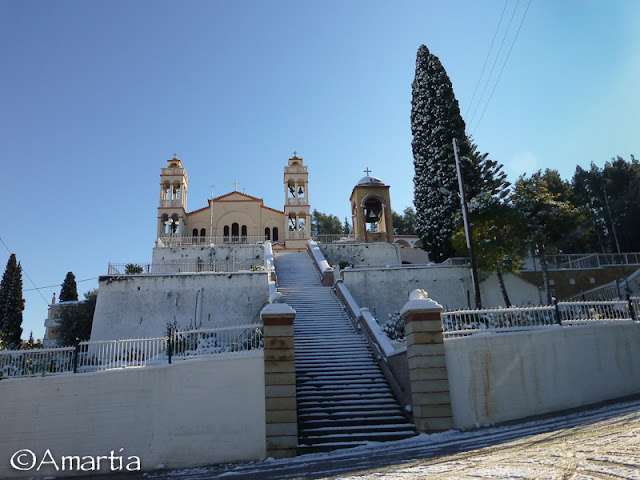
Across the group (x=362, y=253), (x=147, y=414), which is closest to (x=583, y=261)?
(x=362, y=253)

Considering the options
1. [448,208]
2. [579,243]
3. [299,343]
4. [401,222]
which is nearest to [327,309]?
[299,343]

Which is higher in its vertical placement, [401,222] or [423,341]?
[401,222]

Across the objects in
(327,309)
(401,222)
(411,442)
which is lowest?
(411,442)

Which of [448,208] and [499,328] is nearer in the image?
[499,328]

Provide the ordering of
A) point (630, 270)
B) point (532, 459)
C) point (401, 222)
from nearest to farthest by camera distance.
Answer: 1. point (532, 459)
2. point (630, 270)
3. point (401, 222)

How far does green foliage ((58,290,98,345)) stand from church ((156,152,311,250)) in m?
14.3

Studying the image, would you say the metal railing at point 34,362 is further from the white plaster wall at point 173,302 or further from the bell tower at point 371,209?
→ the bell tower at point 371,209

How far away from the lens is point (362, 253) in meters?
27.8

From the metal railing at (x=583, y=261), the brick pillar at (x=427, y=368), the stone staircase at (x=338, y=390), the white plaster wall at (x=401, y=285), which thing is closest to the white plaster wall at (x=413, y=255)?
the metal railing at (x=583, y=261)

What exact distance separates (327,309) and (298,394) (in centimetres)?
642

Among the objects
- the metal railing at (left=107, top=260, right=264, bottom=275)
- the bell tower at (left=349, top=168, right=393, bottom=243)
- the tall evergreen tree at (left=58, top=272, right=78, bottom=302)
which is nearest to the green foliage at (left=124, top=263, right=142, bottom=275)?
the metal railing at (left=107, top=260, right=264, bottom=275)

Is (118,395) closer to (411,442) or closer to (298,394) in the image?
(298,394)

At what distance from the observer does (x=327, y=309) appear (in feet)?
56.1

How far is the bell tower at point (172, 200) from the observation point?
124 feet
